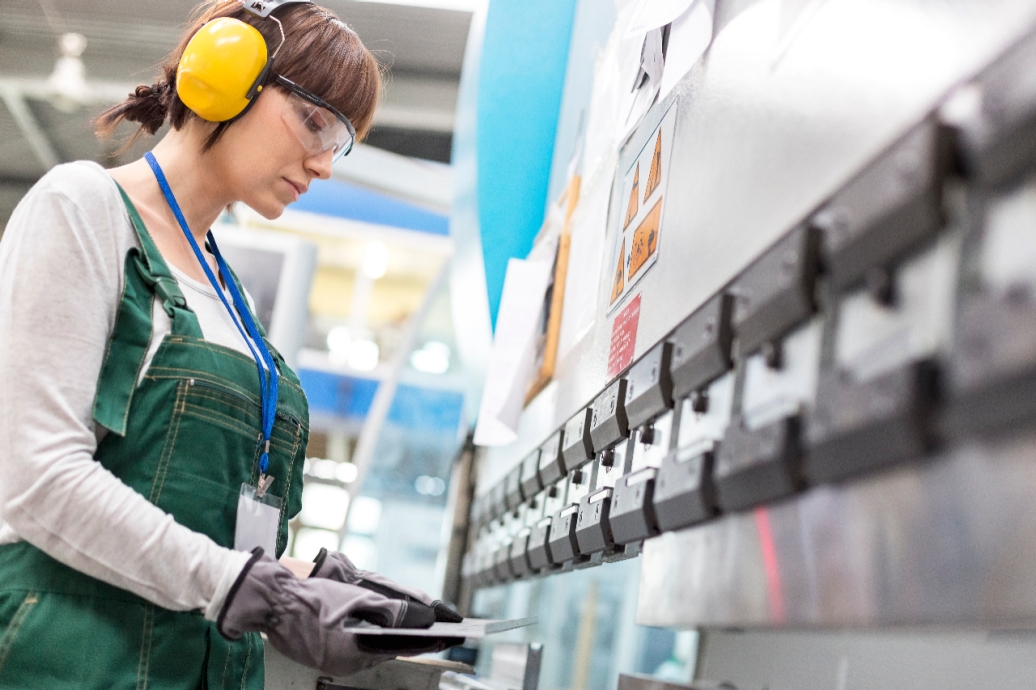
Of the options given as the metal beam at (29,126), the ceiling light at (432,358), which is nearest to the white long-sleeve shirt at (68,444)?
the ceiling light at (432,358)

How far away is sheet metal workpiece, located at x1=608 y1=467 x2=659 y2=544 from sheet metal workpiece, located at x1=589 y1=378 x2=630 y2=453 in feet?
0.36

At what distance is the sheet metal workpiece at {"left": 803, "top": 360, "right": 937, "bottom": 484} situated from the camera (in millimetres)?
488

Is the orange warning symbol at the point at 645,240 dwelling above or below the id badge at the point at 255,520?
above

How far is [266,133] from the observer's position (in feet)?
4.14

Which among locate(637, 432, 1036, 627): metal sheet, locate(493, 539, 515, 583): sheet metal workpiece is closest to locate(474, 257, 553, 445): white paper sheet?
locate(493, 539, 515, 583): sheet metal workpiece

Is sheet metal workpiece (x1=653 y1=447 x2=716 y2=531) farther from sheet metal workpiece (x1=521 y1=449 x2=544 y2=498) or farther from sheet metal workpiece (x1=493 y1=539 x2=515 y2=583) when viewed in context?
sheet metal workpiece (x1=493 y1=539 x2=515 y2=583)

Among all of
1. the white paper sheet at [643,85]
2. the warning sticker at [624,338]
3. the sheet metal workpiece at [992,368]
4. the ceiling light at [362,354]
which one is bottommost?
the sheet metal workpiece at [992,368]

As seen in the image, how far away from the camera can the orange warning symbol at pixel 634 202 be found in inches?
51.8

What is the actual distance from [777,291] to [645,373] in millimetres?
347

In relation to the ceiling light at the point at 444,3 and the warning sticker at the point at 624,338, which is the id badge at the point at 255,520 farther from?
the ceiling light at the point at 444,3

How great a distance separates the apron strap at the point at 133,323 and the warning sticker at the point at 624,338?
51cm

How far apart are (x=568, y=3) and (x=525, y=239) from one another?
640mm

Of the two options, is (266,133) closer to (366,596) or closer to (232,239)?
(366,596)

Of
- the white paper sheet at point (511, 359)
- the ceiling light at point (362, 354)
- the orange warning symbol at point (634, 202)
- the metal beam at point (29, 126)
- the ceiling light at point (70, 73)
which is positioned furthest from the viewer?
the ceiling light at point (362, 354)
